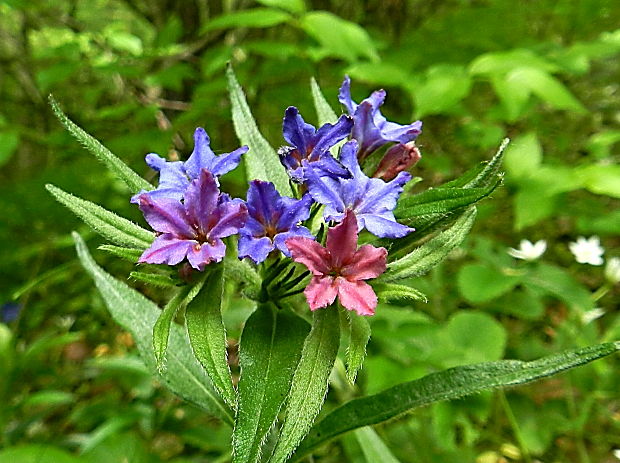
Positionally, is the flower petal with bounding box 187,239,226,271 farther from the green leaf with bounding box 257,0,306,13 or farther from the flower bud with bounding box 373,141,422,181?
the green leaf with bounding box 257,0,306,13

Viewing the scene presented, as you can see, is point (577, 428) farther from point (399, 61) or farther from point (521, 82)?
point (399, 61)

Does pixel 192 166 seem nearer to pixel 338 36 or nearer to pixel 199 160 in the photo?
pixel 199 160

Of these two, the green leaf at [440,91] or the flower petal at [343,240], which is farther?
the green leaf at [440,91]

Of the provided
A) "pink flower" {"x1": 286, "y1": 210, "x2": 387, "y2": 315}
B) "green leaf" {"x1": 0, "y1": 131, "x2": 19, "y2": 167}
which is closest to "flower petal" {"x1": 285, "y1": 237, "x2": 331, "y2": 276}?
"pink flower" {"x1": 286, "y1": 210, "x2": 387, "y2": 315}

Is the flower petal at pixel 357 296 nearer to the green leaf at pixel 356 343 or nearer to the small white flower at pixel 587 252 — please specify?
the green leaf at pixel 356 343

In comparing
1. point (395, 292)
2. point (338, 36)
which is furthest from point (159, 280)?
point (338, 36)

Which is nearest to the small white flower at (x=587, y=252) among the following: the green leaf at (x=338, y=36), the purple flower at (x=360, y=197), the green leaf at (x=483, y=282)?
the green leaf at (x=483, y=282)
